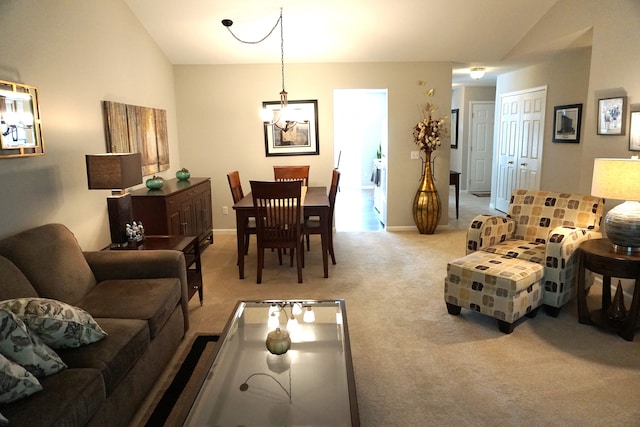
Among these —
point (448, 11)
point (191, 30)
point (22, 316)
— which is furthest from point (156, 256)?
→ point (448, 11)

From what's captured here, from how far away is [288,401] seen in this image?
1.96 meters

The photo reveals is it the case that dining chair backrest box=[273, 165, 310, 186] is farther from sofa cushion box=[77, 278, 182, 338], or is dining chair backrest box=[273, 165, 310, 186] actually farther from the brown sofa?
sofa cushion box=[77, 278, 182, 338]

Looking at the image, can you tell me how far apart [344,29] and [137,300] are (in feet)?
12.8

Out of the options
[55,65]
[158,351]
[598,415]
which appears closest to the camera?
[598,415]

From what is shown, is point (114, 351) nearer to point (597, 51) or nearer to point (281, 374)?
point (281, 374)

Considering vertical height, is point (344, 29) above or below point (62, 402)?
above

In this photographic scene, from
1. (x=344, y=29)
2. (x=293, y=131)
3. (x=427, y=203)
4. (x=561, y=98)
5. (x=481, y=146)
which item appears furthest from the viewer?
(x=481, y=146)

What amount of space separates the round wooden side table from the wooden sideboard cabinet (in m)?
3.59

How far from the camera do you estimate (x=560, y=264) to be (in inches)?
128

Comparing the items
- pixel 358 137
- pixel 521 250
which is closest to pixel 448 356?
pixel 521 250

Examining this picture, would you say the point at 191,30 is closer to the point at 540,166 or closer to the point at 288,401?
the point at 288,401

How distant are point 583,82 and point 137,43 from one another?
5.31 metres

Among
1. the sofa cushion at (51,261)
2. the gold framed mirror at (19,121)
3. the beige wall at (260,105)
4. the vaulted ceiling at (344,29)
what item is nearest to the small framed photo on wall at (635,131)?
the vaulted ceiling at (344,29)

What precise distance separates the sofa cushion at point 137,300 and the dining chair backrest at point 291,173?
2915 millimetres
